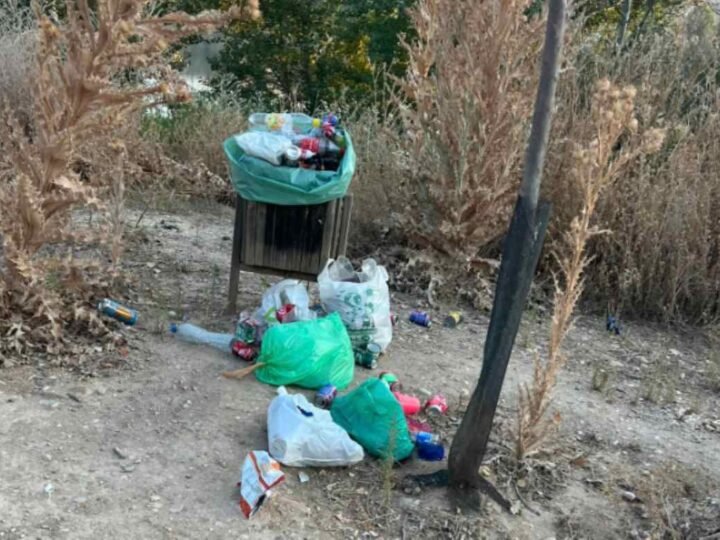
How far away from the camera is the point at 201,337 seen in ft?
14.5

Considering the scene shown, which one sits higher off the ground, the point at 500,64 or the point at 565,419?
the point at 500,64

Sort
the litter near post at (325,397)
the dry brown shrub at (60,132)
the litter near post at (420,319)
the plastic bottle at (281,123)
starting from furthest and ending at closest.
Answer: the litter near post at (420,319) → the plastic bottle at (281,123) → the litter near post at (325,397) → the dry brown shrub at (60,132)

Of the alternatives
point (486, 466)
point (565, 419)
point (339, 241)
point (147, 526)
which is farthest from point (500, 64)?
Answer: point (147, 526)

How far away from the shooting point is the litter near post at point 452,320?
5.28 m

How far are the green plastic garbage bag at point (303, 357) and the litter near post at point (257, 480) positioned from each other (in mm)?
837

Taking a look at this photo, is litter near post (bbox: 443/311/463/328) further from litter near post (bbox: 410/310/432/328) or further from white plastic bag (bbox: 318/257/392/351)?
white plastic bag (bbox: 318/257/392/351)

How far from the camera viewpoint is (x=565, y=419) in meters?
4.18

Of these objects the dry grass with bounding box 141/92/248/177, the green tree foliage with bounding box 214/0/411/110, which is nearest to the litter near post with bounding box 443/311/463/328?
the dry grass with bounding box 141/92/248/177

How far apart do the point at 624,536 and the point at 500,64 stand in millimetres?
3269

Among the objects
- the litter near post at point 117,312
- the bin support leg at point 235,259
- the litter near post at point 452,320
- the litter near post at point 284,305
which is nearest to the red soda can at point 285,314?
the litter near post at point 284,305

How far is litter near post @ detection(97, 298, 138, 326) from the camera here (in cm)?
434

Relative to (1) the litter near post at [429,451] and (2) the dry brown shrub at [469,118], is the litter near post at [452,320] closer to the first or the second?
(2) the dry brown shrub at [469,118]

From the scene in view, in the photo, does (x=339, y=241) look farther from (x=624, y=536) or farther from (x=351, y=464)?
(x=624, y=536)

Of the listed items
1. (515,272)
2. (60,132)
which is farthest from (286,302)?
(515,272)
